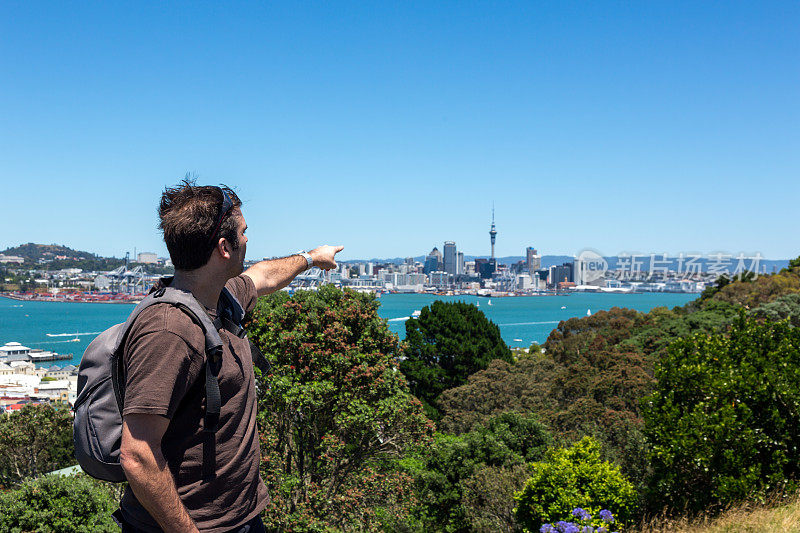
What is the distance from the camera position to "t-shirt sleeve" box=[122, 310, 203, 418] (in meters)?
1.07

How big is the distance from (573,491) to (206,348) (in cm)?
654

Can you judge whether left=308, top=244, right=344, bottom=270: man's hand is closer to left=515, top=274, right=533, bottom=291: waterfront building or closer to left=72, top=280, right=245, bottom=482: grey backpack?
left=72, top=280, right=245, bottom=482: grey backpack

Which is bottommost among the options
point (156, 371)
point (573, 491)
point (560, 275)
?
point (560, 275)

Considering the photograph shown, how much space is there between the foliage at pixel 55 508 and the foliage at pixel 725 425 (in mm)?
6709

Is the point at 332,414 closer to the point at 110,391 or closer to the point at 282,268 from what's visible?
the point at 282,268

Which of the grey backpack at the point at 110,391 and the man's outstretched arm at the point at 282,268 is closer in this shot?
the grey backpack at the point at 110,391

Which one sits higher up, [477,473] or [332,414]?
[332,414]

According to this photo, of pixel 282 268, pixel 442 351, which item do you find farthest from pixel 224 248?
pixel 442 351

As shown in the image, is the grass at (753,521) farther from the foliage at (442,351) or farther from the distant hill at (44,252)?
the distant hill at (44,252)

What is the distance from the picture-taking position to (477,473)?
8.99m

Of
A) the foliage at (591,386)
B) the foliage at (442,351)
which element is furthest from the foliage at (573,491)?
the foliage at (442,351)

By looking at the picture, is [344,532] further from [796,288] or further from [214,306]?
[796,288]

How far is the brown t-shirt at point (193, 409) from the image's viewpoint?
3.56ft

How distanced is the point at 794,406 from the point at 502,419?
5.33m
